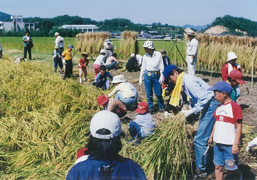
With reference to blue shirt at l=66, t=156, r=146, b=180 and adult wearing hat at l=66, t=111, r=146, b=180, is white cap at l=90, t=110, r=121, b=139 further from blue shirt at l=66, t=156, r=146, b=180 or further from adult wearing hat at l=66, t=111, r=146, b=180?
blue shirt at l=66, t=156, r=146, b=180

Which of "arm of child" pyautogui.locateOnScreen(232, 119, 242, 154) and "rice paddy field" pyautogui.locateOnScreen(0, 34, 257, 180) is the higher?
"arm of child" pyautogui.locateOnScreen(232, 119, 242, 154)

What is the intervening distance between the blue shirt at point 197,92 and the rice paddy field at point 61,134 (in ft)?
0.99

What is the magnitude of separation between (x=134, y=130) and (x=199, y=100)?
4.37ft

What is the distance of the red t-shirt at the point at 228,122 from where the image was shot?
3.69m

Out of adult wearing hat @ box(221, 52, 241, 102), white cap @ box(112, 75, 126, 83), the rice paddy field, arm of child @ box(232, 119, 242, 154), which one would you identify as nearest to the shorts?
arm of child @ box(232, 119, 242, 154)

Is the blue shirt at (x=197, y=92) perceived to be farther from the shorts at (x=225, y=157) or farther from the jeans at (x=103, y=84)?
the jeans at (x=103, y=84)

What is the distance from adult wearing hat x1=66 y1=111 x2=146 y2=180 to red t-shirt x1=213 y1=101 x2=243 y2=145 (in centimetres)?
202

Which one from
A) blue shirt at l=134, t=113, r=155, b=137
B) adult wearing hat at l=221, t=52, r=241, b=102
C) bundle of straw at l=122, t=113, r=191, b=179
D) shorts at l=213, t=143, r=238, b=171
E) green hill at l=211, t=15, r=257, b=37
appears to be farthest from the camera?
green hill at l=211, t=15, r=257, b=37

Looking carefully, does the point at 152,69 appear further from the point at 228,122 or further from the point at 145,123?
the point at 228,122

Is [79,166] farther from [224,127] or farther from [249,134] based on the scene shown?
[249,134]

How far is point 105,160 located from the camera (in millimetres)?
1979

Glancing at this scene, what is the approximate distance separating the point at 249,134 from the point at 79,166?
452cm

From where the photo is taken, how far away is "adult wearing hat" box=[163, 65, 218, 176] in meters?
4.14

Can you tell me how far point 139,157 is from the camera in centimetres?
432
